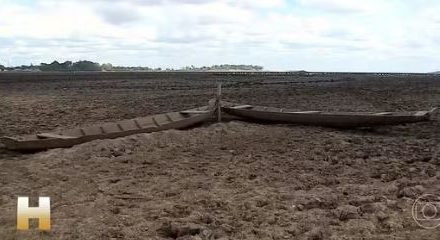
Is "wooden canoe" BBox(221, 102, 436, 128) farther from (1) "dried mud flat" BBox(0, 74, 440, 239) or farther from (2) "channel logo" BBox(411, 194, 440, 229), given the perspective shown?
(2) "channel logo" BBox(411, 194, 440, 229)

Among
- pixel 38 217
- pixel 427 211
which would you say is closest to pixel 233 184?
pixel 427 211

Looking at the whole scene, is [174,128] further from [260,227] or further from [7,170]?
[260,227]

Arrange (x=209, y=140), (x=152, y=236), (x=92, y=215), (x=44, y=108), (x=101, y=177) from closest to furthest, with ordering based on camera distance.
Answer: (x=152, y=236), (x=92, y=215), (x=101, y=177), (x=209, y=140), (x=44, y=108)

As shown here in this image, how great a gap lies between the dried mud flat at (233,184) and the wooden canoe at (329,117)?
32 cm

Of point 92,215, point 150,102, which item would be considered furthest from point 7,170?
point 150,102

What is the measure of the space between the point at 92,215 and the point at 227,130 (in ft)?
22.3

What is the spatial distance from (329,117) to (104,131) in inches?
231

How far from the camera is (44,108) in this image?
19.1m

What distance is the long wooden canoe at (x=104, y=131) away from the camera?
31.4 feet

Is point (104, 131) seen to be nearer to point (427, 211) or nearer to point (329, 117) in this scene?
point (329, 117)

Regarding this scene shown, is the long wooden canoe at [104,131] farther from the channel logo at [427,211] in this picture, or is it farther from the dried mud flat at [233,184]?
the channel logo at [427,211]

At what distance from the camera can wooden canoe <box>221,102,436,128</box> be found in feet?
39.2

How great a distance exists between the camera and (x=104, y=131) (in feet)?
35.4

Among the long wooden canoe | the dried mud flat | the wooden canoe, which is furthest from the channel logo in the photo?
the long wooden canoe
